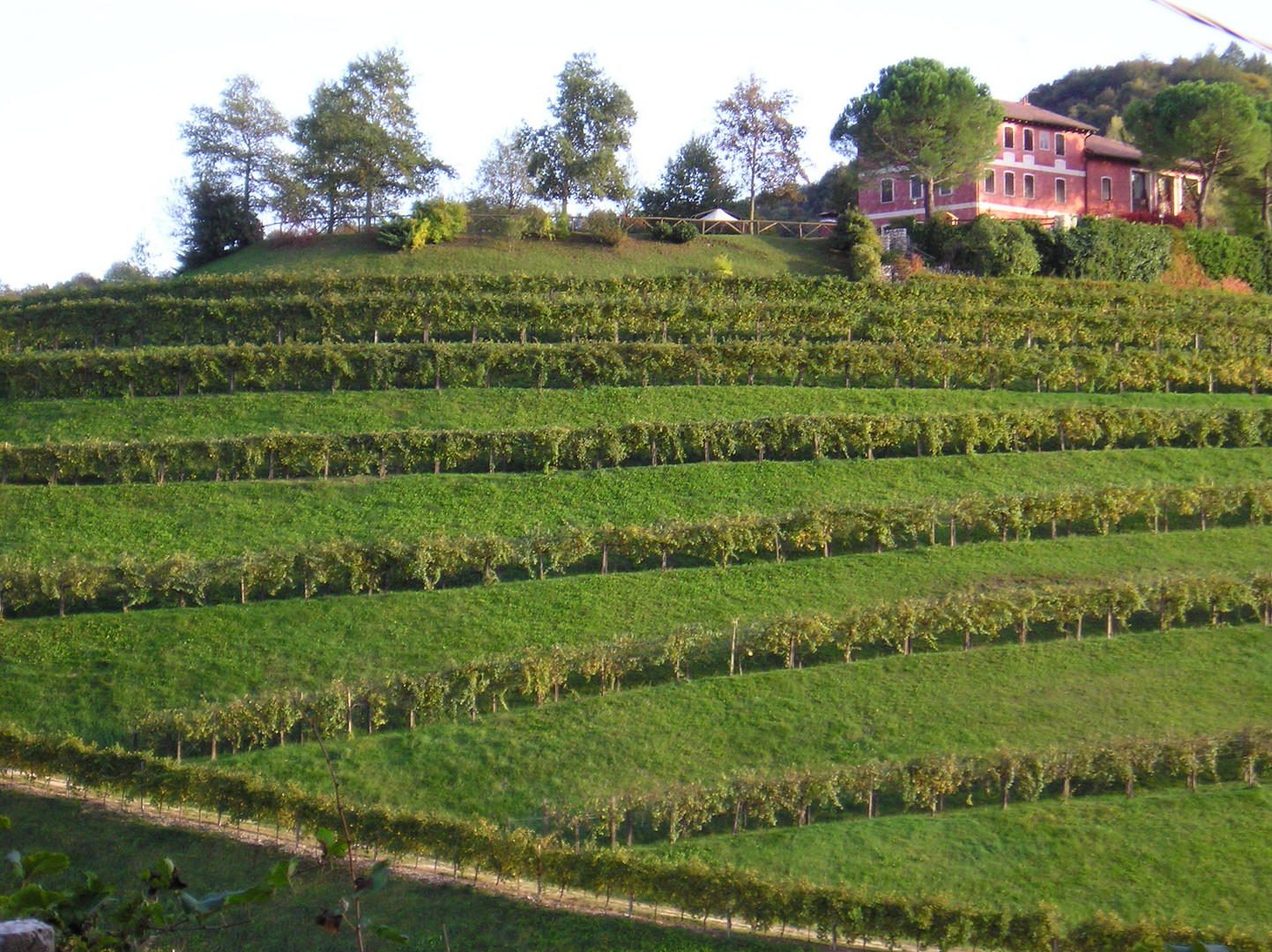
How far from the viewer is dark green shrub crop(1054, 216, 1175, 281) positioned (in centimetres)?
4688

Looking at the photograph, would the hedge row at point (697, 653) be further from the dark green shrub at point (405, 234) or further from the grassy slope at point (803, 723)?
the dark green shrub at point (405, 234)

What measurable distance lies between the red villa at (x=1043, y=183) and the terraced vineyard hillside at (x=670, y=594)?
14611mm

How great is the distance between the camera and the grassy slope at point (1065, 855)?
16.6m

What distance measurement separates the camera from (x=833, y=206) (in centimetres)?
5894

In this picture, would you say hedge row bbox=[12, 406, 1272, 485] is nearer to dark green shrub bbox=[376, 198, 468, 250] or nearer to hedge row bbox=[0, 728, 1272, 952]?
hedge row bbox=[0, 728, 1272, 952]

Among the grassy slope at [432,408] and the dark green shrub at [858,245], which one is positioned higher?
the dark green shrub at [858,245]

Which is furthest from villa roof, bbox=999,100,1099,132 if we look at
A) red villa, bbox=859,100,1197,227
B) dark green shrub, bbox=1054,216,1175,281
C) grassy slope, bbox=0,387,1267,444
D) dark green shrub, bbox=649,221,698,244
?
grassy slope, bbox=0,387,1267,444

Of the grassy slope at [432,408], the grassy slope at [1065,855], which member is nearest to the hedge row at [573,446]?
the grassy slope at [432,408]

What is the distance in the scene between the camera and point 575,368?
3509 centimetres

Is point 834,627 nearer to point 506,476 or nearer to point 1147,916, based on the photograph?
point 1147,916

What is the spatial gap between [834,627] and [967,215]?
35.4 meters

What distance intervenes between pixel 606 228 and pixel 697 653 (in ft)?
93.4

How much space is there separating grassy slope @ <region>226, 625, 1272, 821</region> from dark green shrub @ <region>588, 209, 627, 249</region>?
28665 millimetres

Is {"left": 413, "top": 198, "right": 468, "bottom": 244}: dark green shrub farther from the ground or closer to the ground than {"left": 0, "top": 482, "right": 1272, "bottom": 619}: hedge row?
farther from the ground
